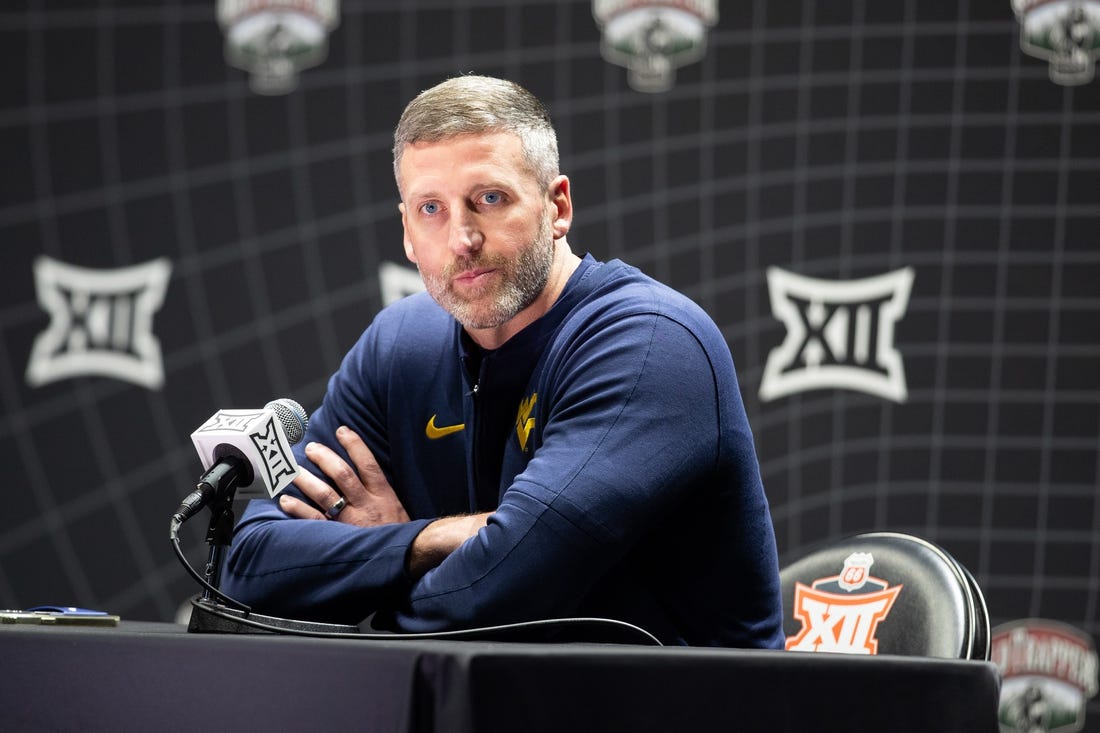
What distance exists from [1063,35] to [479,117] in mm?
2140

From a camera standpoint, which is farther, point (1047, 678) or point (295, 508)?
point (1047, 678)

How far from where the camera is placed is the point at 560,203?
201 centimetres

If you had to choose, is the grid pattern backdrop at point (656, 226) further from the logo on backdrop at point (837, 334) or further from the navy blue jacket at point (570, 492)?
the navy blue jacket at point (570, 492)

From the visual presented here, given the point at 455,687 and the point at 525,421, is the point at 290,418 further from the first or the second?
the point at 455,687

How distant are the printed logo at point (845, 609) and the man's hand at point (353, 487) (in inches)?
27.1

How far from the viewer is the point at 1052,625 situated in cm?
322

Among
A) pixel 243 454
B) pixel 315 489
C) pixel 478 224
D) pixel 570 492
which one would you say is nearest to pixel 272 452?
pixel 243 454

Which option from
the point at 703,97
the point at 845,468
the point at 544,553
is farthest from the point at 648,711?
the point at 703,97

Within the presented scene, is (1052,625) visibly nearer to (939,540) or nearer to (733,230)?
(939,540)

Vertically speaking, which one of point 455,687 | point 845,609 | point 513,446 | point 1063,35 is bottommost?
point 845,609

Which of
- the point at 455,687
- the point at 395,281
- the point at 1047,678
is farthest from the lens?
the point at 395,281

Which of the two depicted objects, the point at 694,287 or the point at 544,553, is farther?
the point at 694,287

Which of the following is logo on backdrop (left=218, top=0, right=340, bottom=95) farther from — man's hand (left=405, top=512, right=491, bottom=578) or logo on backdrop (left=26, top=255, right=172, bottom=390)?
man's hand (left=405, top=512, right=491, bottom=578)

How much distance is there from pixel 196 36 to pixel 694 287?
169 centimetres
